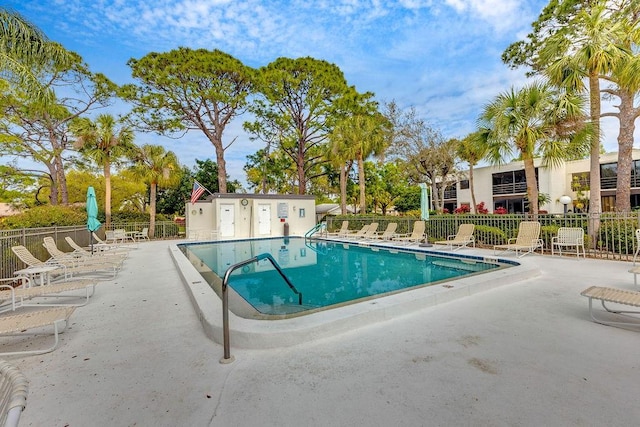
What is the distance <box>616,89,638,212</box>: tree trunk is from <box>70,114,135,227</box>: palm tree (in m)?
23.4

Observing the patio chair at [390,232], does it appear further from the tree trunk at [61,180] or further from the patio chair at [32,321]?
the tree trunk at [61,180]

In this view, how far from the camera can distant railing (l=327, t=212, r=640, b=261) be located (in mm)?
8125

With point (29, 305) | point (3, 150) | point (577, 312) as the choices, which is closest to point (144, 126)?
point (3, 150)

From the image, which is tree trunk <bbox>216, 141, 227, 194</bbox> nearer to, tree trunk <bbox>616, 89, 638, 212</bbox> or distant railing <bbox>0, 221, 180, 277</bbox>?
distant railing <bbox>0, 221, 180, 277</bbox>

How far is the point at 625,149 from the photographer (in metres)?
10.1

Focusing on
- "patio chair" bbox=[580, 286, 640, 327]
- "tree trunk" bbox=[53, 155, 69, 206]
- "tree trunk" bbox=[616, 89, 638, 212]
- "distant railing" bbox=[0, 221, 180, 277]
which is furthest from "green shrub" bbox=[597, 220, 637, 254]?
"tree trunk" bbox=[53, 155, 69, 206]

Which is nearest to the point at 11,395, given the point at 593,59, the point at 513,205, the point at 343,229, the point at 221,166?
the point at 593,59

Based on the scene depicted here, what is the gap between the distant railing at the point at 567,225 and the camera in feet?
26.7

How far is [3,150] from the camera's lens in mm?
20375

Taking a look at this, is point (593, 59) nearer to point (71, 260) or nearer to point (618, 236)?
point (618, 236)

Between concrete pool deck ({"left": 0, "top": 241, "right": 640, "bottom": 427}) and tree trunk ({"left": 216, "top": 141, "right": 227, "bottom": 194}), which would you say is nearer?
concrete pool deck ({"left": 0, "top": 241, "right": 640, "bottom": 427})

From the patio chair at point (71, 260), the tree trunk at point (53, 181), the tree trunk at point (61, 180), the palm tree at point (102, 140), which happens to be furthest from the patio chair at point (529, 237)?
the tree trunk at point (53, 181)

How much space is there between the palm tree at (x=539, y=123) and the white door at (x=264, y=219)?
43.8 feet

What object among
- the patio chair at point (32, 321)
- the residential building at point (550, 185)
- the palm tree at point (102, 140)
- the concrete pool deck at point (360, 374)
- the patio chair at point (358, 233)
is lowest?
the concrete pool deck at point (360, 374)
